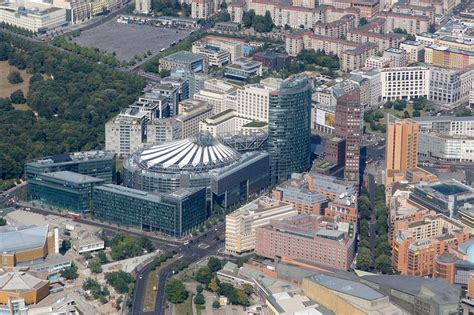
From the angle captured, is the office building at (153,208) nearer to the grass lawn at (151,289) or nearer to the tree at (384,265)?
the grass lawn at (151,289)

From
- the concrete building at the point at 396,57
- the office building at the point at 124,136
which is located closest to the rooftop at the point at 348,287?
the office building at the point at 124,136

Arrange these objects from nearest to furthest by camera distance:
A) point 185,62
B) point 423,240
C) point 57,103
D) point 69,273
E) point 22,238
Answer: point 69,273
point 423,240
point 22,238
point 57,103
point 185,62

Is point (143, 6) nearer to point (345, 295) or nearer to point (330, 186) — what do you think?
point (330, 186)

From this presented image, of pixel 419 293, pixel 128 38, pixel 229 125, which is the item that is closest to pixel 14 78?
pixel 128 38

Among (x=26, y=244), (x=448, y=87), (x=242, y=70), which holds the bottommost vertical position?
(x=26, y=244)

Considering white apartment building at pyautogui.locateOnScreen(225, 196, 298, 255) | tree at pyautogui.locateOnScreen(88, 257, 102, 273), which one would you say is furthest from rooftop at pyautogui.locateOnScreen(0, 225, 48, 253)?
white apartment building at pyautogui.locateOnScreen(225, 196, 298, 255)

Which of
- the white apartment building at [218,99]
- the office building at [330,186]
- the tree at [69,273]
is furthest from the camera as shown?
the white apartment building at [218,99]

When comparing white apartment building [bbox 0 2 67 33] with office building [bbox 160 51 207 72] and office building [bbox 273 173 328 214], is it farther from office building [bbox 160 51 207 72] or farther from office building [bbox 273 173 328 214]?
office building [bbox 273 173 328 214]
